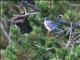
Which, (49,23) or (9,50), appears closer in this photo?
(9,50)

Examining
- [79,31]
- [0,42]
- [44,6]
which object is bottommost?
[0,42]

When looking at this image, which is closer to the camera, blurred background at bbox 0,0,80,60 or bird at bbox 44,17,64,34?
blurred background at bbox 0,0,80,60

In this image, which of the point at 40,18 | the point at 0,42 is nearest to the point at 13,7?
the point at 40,18

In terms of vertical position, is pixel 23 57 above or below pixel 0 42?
above

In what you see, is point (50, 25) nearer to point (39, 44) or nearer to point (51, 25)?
point (51, 25)

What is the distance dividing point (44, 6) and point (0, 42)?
601cm

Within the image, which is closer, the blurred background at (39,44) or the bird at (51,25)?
the blurred background at (39,44)

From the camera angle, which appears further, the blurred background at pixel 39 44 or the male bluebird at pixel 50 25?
the male bluebird at pixel 50 25

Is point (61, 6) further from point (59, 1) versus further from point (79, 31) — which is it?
point (79, 31)

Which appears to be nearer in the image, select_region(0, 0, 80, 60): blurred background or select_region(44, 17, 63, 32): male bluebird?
select_region(0, 0, 80, 60): blurred background

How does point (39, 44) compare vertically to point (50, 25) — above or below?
below

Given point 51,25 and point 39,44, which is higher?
point 51,25

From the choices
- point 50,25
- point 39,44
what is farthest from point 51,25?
point 39,44

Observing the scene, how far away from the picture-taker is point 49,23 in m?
1.98
